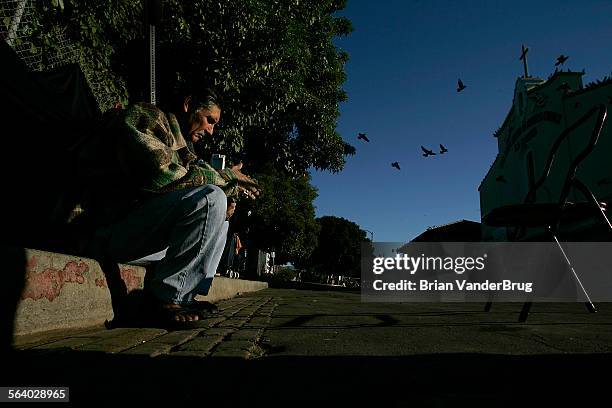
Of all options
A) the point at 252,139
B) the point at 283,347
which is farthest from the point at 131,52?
the point at 283,347

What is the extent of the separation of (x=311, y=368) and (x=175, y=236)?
134 centimetres

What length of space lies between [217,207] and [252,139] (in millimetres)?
9687

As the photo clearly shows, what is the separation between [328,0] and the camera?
35.5 ft

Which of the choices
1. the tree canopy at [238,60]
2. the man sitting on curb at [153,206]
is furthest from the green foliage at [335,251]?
the man sitting on curb at [153,206]

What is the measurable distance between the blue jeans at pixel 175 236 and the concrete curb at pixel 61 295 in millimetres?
205

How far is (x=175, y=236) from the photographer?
230cm

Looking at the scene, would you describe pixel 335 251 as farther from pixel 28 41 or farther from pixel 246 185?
pixel 246 185

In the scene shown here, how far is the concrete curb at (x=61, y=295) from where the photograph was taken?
1.62 meters

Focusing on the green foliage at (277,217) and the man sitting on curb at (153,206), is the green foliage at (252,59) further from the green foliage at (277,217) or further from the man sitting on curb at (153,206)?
the green foliage at (277,217)

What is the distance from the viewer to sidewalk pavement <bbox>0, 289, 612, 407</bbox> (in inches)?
38.1

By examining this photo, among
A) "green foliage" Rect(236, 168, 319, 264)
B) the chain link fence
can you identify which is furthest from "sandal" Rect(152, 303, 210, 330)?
"green foliage" Rect(236, 168, 319, 264)

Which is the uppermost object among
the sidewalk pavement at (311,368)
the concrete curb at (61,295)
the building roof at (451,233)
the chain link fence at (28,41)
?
the building roof at (451,233)

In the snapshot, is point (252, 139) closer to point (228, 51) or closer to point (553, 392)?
point (228, 51)

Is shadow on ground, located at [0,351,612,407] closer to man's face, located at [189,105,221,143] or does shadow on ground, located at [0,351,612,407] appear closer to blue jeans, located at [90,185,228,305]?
blue jeans, located at [90,185,228,305]
